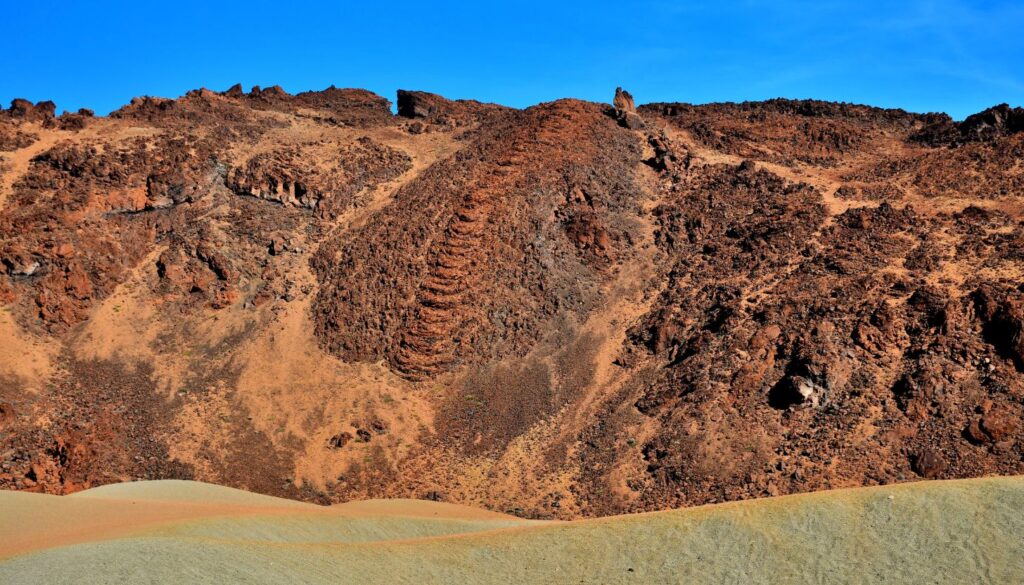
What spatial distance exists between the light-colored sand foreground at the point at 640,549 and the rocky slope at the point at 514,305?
367 inches

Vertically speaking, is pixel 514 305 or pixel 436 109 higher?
pixel 436 109

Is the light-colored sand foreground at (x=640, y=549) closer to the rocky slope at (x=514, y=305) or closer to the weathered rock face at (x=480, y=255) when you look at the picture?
the rocky slope at (x=514, y=305)

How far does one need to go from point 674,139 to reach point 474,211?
1555cm

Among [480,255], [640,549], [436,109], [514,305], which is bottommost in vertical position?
[640,549]

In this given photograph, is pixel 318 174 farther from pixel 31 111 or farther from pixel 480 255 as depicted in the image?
pixel 31 111

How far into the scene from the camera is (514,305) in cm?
4041

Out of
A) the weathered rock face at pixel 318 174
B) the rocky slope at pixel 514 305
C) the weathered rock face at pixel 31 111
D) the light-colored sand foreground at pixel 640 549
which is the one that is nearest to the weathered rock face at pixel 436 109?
the rocky slope at pixel 514 305

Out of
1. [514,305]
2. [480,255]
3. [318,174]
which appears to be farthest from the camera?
[318,174]

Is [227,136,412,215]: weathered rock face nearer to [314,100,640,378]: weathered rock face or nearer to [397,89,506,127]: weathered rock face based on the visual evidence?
[314,100,640,378]: weathered rock face

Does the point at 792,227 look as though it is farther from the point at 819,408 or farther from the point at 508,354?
the point at 508,354

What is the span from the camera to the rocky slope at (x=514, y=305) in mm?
A: 30938

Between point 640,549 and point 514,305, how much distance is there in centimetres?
2190

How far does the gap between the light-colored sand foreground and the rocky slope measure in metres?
9.32

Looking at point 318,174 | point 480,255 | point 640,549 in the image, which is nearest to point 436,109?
point 318,174
